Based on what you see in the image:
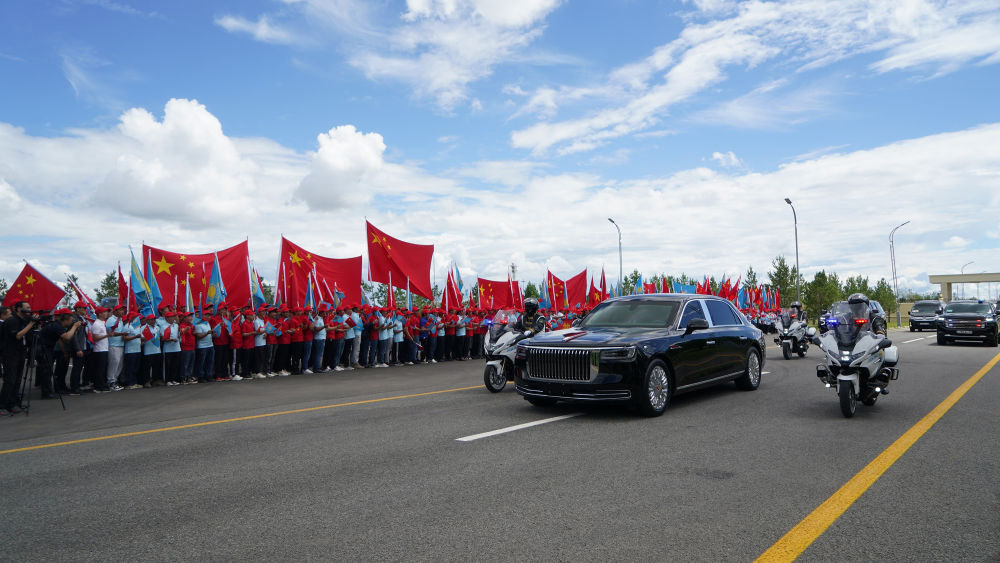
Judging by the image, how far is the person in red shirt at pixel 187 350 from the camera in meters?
14.9

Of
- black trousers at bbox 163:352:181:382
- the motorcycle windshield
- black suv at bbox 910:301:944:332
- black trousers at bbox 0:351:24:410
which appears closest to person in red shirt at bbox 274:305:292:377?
black trousers at bbox 163:352:181:382

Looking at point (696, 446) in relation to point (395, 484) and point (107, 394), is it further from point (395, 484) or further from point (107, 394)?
point (107, 394)

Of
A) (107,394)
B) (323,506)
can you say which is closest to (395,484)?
(323,506)

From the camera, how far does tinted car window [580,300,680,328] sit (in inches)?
375

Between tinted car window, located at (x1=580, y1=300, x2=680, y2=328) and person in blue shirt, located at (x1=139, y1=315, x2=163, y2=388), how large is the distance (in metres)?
9.91

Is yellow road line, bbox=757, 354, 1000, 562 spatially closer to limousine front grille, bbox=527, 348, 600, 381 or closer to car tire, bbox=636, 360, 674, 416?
car tire, bbox=636, 360, 674, 416

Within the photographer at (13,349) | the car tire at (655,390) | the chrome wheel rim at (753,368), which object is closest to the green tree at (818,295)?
the chrome wheel rim at (753,368)

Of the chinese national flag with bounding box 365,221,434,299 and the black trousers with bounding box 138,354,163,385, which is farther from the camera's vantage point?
the chinese national flag with bounding box 365,221,434,299

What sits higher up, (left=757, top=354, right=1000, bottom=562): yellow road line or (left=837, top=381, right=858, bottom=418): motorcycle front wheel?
(left=837, top=381, right=858, bottom=418): motorcycle front wheel

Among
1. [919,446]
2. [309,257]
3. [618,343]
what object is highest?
[309,257]

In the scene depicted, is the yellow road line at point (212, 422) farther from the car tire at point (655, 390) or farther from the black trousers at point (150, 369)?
the black trousers at point (150, 369)

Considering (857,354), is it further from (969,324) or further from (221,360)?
(969,324)

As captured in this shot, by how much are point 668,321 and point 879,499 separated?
4.74 metres

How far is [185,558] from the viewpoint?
3852 millimetres
